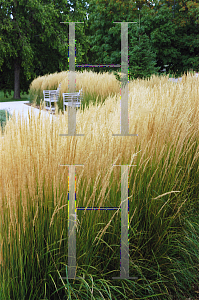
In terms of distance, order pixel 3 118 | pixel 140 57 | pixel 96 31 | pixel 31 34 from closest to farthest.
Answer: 1. pixel 3 118
2. pixel 140 57
3. pixel 96 31
4. pixel 31 34

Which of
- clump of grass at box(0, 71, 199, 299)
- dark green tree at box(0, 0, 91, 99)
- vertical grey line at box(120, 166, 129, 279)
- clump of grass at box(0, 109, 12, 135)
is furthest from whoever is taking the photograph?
dark green tree at box(0, 0, 91, 99)

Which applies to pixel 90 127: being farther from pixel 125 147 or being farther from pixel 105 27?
pixel 105 27

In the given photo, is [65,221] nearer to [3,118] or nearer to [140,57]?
[3,118]

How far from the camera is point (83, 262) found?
1.59 metres

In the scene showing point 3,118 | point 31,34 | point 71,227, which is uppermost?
point 31,34

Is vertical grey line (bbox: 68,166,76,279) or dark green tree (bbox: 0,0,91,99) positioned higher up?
dark green tree (bbox: 0,0,91,99)

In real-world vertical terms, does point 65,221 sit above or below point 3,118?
below

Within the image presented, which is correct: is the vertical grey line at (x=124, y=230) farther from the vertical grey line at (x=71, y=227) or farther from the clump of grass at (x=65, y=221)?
the vertical grey line at (x=71, y=227)

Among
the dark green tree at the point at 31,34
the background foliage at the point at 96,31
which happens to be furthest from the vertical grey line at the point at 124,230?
the dark green tree at the point at 31,34

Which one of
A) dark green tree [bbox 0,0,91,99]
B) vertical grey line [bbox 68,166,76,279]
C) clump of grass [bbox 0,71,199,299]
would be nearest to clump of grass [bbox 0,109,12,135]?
clump of grass [bbox 0,71,199,299]

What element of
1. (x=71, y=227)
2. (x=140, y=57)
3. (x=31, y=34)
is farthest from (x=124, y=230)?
(x=31, y=34)

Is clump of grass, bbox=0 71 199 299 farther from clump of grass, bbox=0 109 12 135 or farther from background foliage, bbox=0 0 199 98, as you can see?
background foliage, bbox=0 0 199 98

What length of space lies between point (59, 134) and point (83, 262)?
72 cm

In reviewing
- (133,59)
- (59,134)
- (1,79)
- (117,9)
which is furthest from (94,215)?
(1,79)
